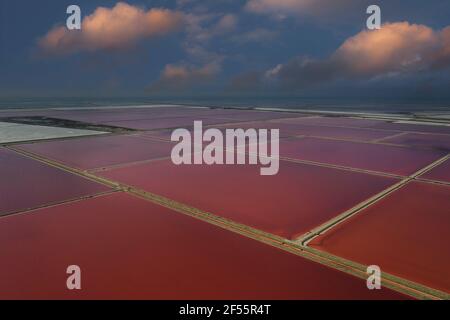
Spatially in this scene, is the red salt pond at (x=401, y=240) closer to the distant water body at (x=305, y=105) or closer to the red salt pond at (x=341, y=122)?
the red salt pond at (x=341, y=122)

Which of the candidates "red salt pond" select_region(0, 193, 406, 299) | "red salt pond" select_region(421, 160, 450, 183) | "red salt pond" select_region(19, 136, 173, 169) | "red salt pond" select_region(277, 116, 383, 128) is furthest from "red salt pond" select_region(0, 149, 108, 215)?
"red salt pond" select_region(277, 116, 383, 128)

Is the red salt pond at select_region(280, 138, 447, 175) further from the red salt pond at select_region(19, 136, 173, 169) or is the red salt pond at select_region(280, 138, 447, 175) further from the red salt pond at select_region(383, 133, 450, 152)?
the red salt pond at select_region(19, 136, 173, 169)

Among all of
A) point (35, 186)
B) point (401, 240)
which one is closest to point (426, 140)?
point (401, 240)

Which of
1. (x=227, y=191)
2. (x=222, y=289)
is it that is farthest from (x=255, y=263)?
(x=227, y=191)

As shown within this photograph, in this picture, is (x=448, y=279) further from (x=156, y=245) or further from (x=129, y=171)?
(x=129, y=171)

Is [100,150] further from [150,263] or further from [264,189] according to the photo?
[150,263]

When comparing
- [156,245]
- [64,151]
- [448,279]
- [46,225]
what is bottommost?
[448,279]
